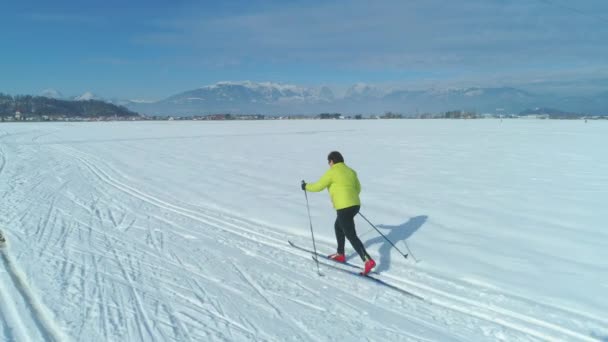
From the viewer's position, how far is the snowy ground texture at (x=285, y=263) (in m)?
4.11

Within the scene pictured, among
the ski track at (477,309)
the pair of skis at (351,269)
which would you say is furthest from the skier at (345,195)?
the ski track at (477,309)

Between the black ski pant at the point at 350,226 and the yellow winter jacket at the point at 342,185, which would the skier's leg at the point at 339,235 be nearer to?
the black ski pant at the point at 350,226

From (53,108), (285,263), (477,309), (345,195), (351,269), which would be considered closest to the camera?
(477,309)

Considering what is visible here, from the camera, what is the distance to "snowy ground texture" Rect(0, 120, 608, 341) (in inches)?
162

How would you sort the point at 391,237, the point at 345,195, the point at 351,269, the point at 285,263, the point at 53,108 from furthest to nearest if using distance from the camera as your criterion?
1. the point at 53,108
2. the point at 391,237
3. the point at 285,263
4. the point at 351,269
5. the point at 345,195

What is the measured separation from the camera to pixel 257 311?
14.4 ft

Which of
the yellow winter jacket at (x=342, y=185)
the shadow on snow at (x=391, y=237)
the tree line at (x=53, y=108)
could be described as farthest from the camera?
the tree line at (x=53, y=108)

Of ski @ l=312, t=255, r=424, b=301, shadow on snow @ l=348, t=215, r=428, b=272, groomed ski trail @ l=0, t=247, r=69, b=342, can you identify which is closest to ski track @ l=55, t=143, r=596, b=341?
ski @ l=312, t=255, r=424, b=301

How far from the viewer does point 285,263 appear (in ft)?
19.3

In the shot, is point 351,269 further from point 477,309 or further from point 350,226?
point 477,309

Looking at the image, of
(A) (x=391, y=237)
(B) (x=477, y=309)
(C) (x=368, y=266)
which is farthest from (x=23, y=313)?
(A) (x=391, y=237)

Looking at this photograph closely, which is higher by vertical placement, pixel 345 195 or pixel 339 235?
pixel 345 195

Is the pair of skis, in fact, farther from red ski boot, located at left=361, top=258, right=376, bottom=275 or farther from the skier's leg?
the skier's leg

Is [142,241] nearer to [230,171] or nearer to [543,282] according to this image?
[543,282]
